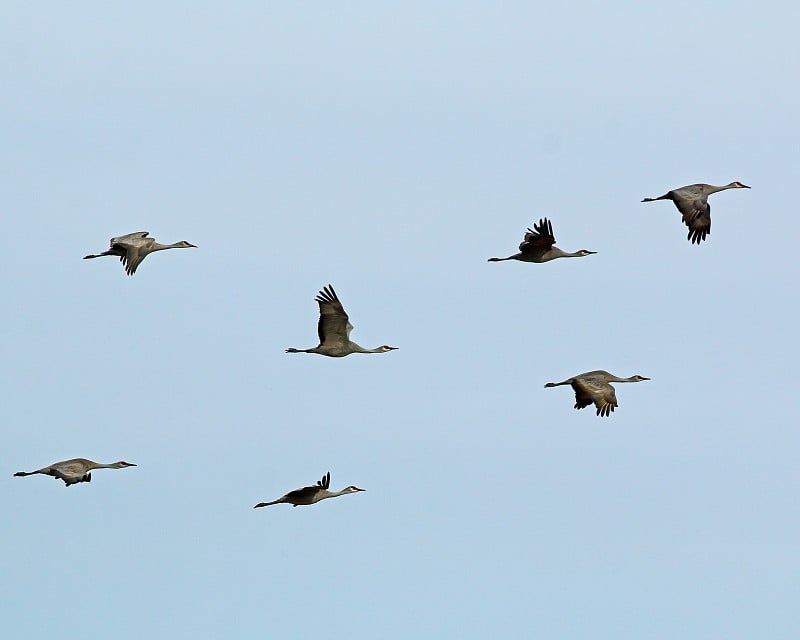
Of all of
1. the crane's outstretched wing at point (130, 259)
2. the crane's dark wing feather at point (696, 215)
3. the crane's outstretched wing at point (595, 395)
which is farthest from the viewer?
Answer: the crane's outstretched wing at point (130, 259)

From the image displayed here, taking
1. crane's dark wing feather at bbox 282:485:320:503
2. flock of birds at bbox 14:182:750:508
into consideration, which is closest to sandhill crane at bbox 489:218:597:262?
flock of birds at bbox 14:182:750:508

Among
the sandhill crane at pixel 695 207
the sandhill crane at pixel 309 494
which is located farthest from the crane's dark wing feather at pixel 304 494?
the sandhill crane at pixel 695 207

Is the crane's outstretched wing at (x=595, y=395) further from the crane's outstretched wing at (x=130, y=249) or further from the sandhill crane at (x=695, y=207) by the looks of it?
the crane's outstretched wing at (x=130, y=249)

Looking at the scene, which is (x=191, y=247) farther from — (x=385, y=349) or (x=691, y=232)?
(x=691, y=232)

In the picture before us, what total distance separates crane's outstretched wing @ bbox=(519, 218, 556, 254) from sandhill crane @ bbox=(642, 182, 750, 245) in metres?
2.17

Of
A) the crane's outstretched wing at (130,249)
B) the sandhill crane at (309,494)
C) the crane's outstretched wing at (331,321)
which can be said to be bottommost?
the sandhill crane at (309,494)

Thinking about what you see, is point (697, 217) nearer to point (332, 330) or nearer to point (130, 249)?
point (332, 330)

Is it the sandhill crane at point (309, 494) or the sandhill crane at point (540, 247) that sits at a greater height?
the sandhill crane at point (540, 247)

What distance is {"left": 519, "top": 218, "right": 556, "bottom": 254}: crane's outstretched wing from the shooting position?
33969 mm

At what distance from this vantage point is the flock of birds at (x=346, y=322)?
104 ft

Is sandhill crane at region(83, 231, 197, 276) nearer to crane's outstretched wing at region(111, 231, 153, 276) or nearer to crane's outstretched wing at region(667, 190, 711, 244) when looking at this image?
crane's outstretched wing at region(111, 231, 153, 276)

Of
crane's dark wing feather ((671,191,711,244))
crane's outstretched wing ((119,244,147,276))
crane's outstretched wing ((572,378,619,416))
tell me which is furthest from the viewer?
crane's outstretched wing ((119,244,147,276))

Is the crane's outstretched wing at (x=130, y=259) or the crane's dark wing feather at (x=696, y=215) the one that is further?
the crane's outstretched wing at (x=130, y=259)

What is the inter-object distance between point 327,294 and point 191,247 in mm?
5311
